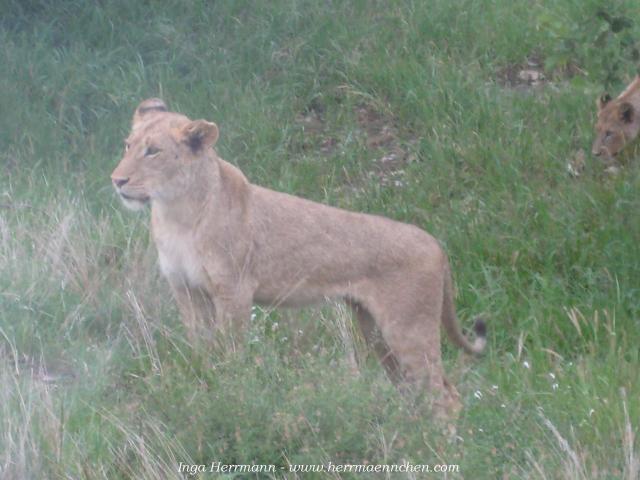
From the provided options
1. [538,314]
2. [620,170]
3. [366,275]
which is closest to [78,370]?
[366,275]

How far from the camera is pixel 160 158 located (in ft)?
21.2

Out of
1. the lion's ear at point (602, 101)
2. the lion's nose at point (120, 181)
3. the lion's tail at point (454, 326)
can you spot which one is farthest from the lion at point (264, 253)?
the lion's ear at point (602, 101)

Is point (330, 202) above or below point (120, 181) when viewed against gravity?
below

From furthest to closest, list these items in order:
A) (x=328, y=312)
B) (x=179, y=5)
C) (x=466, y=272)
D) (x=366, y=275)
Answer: (x=179, y=5), (x=466, y=272), (x=328, y=312), (x=366, y=275)

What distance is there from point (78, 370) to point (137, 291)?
1171 mm

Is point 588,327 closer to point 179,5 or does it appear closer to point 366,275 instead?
point 366,275

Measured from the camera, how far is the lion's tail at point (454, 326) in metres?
6.88

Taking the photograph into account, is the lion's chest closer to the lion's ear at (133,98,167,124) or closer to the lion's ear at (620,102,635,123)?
the lion's ear at (133,98,167,124)

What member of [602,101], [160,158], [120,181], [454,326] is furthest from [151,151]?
[602,101]

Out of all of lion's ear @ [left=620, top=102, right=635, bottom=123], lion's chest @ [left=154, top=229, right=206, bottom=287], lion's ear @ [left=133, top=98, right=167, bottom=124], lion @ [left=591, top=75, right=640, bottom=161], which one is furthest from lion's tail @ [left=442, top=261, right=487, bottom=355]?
lion's ear @ [left=620, top=102, right=635, bottom=123]

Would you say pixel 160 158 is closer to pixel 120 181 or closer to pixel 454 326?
pixel 120 181

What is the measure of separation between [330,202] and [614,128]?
2.04m

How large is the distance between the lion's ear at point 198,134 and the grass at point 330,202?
90cm

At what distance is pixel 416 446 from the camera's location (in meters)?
5.23
